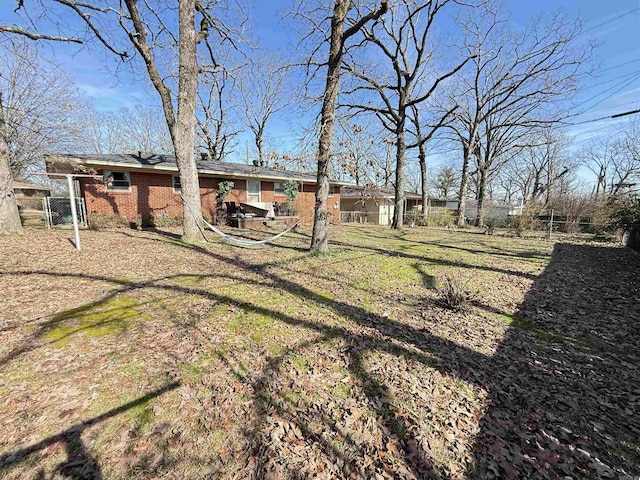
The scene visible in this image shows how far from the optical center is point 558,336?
13.3 feet

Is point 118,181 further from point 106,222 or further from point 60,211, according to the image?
point 60,211

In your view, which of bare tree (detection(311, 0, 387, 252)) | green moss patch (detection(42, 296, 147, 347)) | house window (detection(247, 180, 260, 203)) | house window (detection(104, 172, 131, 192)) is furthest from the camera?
house window (detection(247, 180, 260, 203))

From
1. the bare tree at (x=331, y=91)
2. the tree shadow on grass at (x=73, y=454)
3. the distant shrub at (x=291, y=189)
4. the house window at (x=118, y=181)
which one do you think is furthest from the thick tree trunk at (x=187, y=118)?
the distant shrub at (x=291, y=189)

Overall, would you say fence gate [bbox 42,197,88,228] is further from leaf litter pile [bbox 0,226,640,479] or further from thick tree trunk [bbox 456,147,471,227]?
thick tree trunk [bbox 456,147,471,227]

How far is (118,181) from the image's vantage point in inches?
496

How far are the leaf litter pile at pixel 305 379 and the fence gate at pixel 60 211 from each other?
739cm

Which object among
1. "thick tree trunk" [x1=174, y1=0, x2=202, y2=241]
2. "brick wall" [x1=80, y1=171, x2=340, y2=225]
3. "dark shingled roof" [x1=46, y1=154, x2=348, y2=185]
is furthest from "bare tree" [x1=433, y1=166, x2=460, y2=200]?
"thick tree trunk" [x1=174, y1=0, x2=202, y2=241]

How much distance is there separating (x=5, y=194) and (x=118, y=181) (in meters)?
4.04

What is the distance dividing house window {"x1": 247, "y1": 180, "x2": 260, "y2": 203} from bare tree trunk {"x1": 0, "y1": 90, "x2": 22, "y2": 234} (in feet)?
31.4

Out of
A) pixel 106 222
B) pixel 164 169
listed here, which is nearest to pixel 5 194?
pixel 106 222

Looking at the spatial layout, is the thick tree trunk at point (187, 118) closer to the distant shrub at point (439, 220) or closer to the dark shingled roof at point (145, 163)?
the dark shingled roof at point (145, 163)

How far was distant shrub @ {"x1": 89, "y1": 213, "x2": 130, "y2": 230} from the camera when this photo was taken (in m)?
11.3

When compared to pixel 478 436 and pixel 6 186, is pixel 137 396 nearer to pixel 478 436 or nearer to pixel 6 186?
pixel 478 436

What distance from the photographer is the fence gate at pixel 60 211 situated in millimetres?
11507
